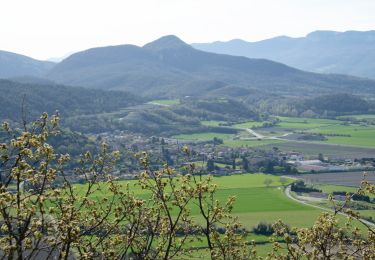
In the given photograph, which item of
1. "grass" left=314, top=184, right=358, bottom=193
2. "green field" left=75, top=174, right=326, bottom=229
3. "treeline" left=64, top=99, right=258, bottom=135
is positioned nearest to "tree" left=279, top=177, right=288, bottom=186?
"green field" left=75, top=174, right=326, bottom=229

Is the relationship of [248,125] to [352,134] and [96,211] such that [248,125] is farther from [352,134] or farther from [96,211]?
[96,211]

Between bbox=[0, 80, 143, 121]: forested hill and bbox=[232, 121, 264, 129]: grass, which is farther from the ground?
bbox=[0, 80, 143, 121]: forested hill

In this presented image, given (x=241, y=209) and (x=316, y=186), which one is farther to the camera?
(x=316, y=186)

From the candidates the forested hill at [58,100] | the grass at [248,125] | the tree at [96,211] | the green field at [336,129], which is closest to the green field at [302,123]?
the green field at [336,129]

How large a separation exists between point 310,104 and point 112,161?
157052 mm

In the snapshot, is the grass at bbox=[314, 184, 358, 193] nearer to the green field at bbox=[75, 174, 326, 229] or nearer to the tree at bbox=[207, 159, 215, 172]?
the green field at bbox=[75, 174, 326, 229]

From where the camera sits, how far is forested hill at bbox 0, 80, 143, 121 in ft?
355

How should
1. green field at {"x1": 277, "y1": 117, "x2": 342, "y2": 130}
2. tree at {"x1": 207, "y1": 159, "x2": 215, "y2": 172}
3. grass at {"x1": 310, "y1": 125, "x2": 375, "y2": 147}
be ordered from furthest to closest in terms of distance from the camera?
green field at {"x1": 277, "y1": 117, "x2": 342, "y2": 130} < grass at {"x1": 310, "y1": 125, "x2": 375, "y2": 147} < tree at {"x1": 207, "y1": 159, "x2": 215, "y2": 172}

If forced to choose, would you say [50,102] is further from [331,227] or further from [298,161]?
[331,227]

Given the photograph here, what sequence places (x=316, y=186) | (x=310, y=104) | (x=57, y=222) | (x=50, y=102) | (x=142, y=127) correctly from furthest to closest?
(x=310, y=104) < (x=50, y=102) < (x=142, y=127) < (x=316, y=186) < (x=57, y=222)

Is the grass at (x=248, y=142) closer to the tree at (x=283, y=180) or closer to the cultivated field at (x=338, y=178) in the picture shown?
the cultivated field at (x=338, y=178)

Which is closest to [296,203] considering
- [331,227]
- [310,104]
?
[331,227]

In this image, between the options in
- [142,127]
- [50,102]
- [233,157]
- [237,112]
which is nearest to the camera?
[233,157]

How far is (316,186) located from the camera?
61844mm
